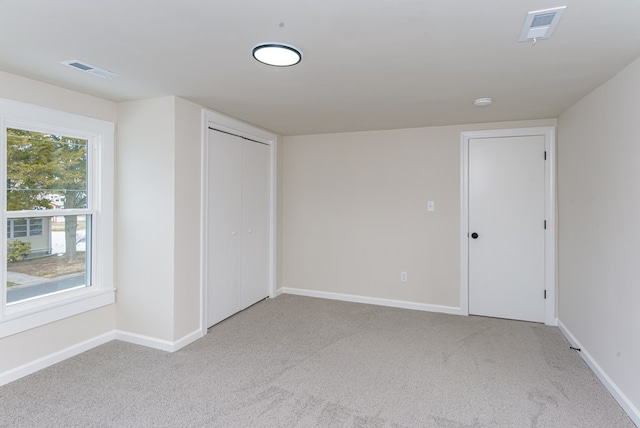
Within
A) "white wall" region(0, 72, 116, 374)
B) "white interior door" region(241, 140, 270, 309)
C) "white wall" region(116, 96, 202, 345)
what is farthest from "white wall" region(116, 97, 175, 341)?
"white interior door" region(241, 140, 270, 309)

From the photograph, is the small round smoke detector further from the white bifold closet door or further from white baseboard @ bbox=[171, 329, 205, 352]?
white baseboard @ bbox=[171, 329, 205, 352]

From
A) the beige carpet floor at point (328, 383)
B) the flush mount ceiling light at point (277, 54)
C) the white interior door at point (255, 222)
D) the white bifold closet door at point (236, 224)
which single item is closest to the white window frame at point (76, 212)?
the beige carpet floor at point (328, 383)

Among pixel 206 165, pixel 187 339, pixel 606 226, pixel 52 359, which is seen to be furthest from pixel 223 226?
pixel 606 226

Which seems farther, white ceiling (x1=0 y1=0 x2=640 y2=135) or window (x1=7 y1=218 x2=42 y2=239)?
window (x1=7 y1=218 x2=42 y2=239)

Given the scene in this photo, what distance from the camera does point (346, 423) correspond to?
2082 mm

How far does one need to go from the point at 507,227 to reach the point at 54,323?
4410mm

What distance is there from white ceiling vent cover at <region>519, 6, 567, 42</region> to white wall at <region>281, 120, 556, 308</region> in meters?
2.18

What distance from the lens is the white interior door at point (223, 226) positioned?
3.54 metres

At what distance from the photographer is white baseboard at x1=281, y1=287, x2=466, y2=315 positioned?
13.5 feet

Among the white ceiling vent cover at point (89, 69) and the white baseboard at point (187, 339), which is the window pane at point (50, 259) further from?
the white ceiling vent cover at point (89, 69)

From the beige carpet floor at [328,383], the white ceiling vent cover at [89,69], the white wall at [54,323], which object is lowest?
the beige carpet floor at [328,383]

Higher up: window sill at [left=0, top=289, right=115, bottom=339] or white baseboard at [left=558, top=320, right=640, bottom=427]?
window sill at [left=0, top=289, right=115, bottom=339]

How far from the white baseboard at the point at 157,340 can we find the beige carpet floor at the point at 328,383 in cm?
6

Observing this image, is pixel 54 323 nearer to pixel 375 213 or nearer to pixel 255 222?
pixel 255 222
